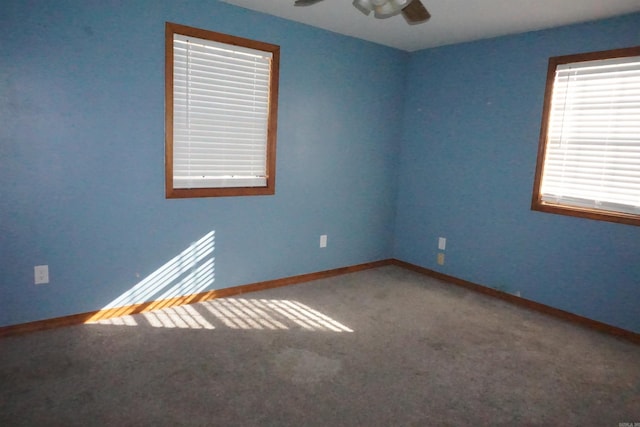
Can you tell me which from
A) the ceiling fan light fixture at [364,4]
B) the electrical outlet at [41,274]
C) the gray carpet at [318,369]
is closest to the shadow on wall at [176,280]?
the gray carpet at [318,369]

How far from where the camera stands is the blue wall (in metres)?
2.61

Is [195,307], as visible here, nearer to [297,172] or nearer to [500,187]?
[297,172]

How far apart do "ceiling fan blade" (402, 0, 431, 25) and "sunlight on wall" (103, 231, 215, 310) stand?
7.07 ft

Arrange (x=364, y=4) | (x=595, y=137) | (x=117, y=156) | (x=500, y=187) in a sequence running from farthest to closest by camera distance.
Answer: (x=500, y=187) < (x=595, y=137) < (x=117, y=156) < (x=364, y=4)

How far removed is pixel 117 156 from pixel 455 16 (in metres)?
2.72

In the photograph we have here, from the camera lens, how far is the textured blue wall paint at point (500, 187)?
10.4 feet

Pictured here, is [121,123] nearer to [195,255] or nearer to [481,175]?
[195,255]

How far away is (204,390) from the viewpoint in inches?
85.2

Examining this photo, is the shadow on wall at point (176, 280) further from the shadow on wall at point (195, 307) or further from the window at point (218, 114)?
the window at point (218, 114)

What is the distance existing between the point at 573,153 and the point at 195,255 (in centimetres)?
314

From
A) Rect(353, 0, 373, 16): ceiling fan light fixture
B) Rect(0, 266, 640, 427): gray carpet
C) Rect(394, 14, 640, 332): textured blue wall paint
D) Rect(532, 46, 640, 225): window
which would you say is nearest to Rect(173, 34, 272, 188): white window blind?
Rect(0, 266, 640, 427): gray carpet

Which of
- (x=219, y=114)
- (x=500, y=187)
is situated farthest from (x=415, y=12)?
(x=500, y=187)

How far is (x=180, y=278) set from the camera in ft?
10.7

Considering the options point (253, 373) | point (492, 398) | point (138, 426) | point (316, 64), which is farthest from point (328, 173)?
point (138, 426)
